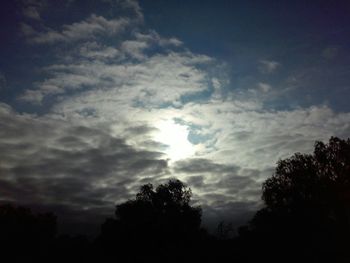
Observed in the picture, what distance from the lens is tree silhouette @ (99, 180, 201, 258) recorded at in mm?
78375

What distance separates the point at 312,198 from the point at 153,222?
3554 centimetres

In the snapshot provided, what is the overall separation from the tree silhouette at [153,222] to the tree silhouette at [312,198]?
20.2 metres

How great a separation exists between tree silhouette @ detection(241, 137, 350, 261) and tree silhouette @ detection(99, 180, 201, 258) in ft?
66.2

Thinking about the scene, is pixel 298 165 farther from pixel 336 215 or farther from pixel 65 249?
pixel 65 249

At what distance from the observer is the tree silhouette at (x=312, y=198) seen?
210 ft

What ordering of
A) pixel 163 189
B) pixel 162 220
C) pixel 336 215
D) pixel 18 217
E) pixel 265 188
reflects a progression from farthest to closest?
pixel 18 217
pixel 163 189
pixel 162 220
pixel 265 188
pixel 336 215

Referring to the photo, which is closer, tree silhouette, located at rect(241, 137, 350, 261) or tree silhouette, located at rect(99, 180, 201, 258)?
tree silhouette, located at rect(241, 137, 350, 261)

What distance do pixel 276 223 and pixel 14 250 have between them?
169 feet

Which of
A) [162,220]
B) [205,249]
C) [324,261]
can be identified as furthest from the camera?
[162,220]

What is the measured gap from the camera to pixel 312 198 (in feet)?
221

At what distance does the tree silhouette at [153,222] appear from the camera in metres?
78.4

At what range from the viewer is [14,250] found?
6412cm

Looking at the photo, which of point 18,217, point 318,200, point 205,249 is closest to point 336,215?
point 318,200

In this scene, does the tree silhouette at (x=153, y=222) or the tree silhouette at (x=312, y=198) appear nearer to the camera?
the tree silhouette at (x=312, y=198)
